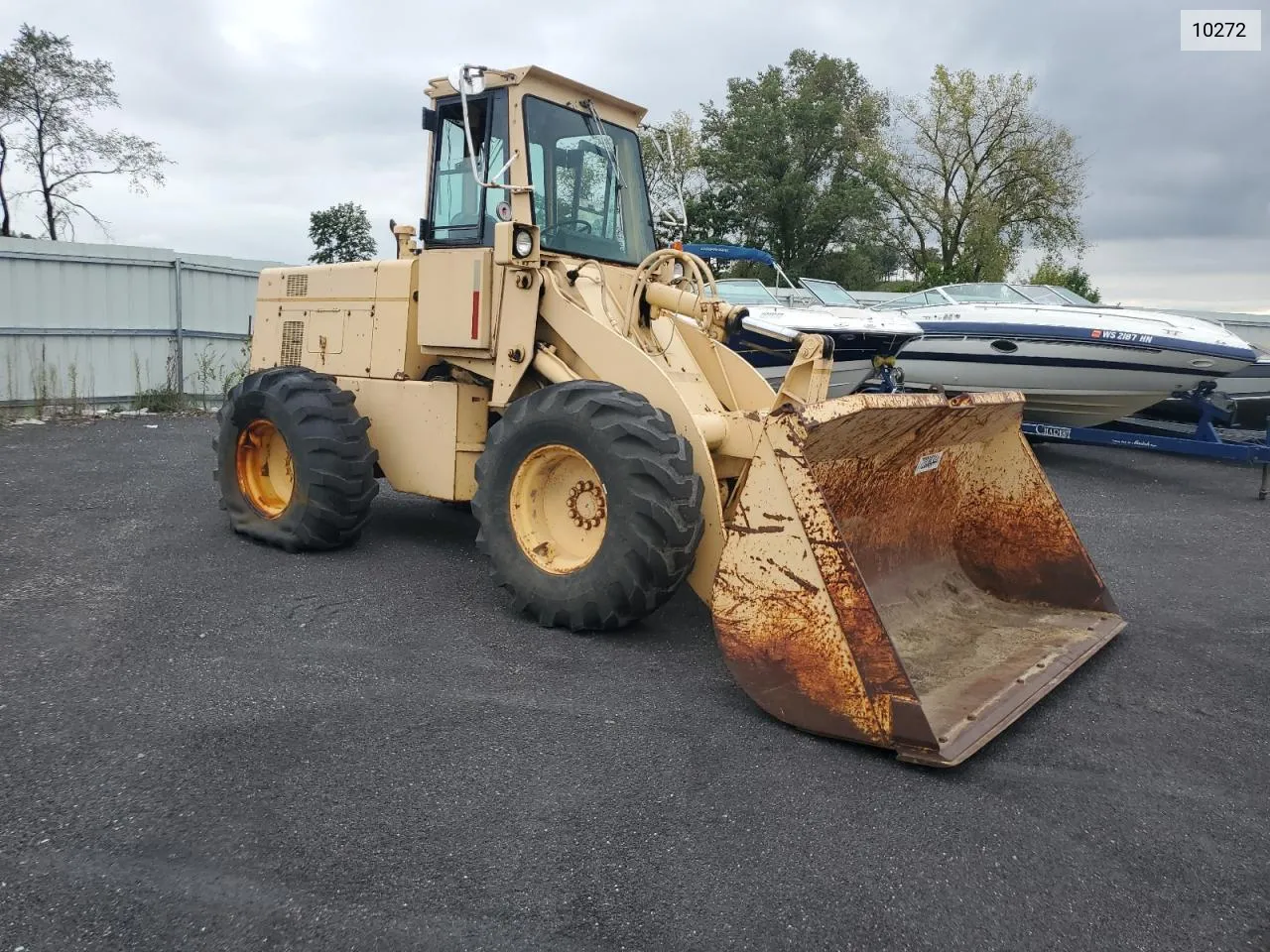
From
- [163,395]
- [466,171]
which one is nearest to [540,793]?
[466,171]

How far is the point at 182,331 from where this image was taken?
1324cm

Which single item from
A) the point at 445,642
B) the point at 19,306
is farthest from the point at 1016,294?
the point at 19,306

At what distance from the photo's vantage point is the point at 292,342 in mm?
6438

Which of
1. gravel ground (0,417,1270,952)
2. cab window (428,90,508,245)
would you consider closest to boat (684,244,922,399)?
cab window (428,90,508,245)

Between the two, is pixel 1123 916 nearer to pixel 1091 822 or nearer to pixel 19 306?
pixel 1091 822

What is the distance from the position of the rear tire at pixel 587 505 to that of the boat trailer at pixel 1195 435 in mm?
7253

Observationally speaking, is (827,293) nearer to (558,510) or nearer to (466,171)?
(466,171)

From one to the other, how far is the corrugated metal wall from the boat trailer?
1074 centimetres

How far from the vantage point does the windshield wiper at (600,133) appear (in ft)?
18.1

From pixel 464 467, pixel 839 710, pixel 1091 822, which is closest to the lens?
pixel 1091 822

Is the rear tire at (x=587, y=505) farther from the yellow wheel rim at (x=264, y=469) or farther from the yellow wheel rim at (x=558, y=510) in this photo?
the yellow wheel rim at (x=264, y=469)

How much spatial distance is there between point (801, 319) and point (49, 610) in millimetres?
7895

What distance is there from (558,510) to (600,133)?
2337 millimetres

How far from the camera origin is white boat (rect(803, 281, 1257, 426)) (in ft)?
31.4
